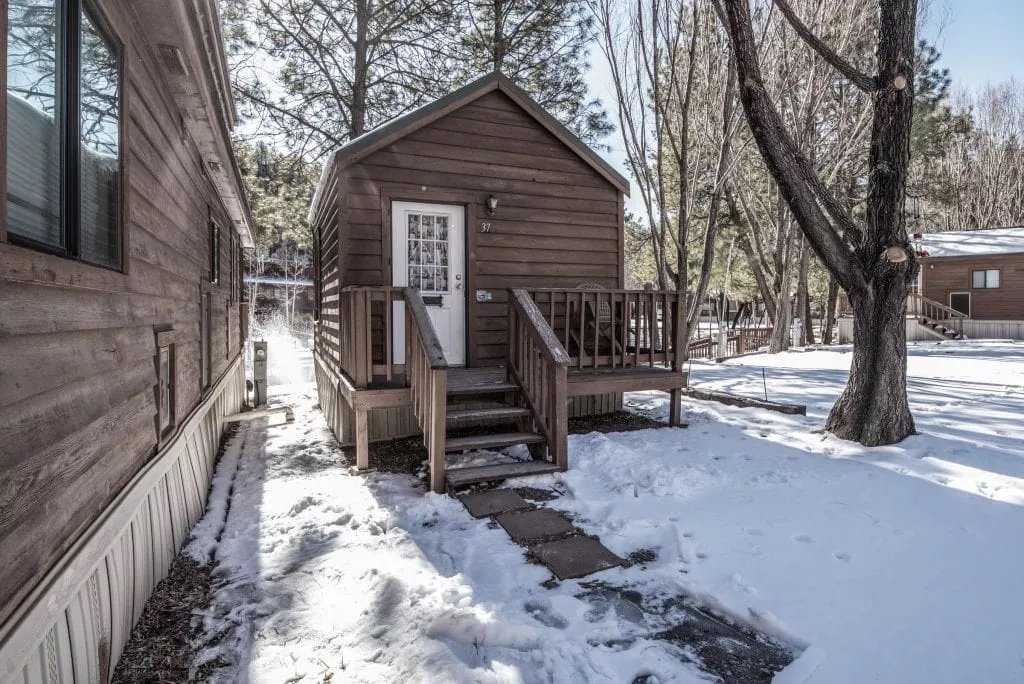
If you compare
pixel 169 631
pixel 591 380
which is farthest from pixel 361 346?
pixel 169 631

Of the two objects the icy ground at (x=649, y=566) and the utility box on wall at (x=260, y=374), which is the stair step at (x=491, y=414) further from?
the utility box on wall at (x=260, y=374)

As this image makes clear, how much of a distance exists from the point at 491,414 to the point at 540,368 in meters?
0.59

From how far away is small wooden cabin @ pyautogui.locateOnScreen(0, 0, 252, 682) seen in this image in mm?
1540

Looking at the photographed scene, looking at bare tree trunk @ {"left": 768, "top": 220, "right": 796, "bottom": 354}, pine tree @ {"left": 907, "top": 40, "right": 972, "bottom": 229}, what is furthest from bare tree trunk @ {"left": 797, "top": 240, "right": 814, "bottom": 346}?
pine tree @ {"left": 907, "top": 40, "right": 972, "bottom": 229}

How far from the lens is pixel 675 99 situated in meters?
11.8

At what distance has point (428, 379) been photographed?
4324mm

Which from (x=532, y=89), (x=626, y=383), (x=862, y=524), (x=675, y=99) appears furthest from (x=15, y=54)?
(x=532, y=89)

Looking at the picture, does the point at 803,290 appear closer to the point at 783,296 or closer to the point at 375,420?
the point at 783,296

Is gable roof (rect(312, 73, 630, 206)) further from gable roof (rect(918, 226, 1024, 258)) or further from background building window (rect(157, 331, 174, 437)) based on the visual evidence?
gable roof (rect(918, 226, 1024, 258))

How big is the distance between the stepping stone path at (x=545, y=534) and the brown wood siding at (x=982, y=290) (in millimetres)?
23843

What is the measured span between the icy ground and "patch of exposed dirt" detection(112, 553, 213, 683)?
89 millimetres

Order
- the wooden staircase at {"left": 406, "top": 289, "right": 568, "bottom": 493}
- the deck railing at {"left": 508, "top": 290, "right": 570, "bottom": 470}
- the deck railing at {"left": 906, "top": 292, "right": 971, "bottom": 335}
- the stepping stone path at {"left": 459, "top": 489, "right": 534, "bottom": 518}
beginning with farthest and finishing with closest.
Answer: the deck railing at {"left": 906, "top": 292, "right": 971, "bottom": 335} < the deck railing at {"left": 508, "top": 290, "right": 570, "bottom": 470} < the wooden staircase at {"left": 406, "top": 289, "right": 568, "bottom": 493} < the stepping stone path at {"left": 459, "top": 489, "right": 534, "bottom": 518}

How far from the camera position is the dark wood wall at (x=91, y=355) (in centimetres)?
149

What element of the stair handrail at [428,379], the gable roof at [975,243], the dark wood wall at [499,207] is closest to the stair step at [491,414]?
the stair handrail at [428,379]
